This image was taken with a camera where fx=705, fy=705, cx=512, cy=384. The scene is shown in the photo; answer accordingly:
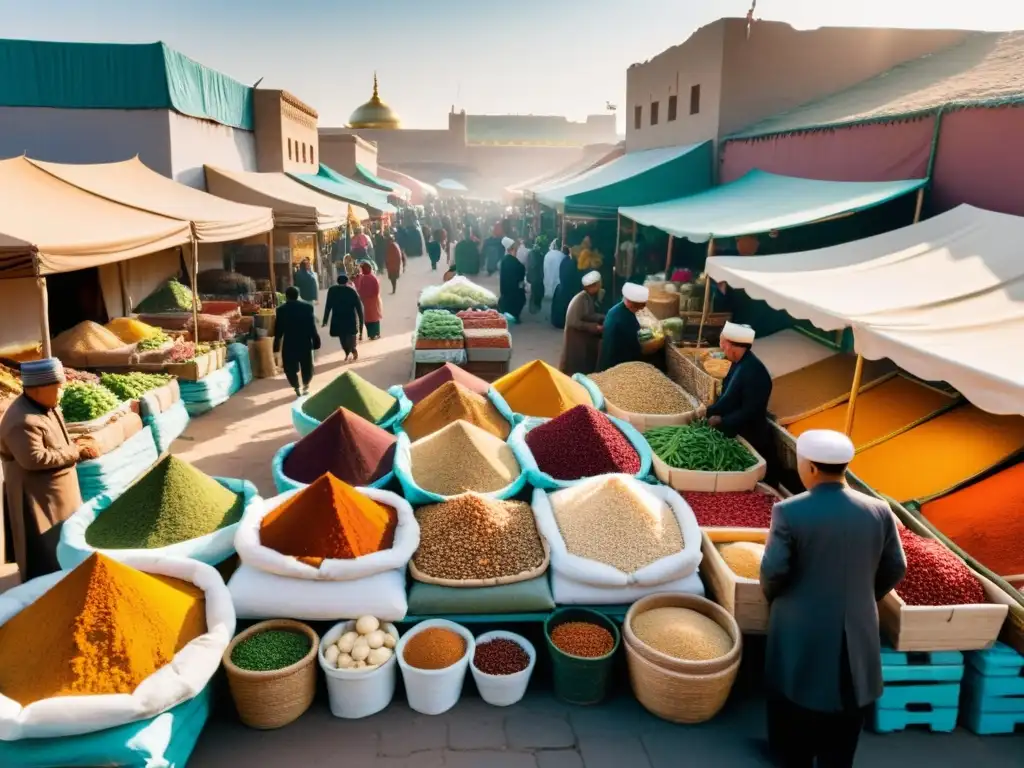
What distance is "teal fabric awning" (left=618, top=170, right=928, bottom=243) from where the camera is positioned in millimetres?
6559

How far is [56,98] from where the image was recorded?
10859 mm

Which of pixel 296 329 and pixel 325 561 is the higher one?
pixel 296 329

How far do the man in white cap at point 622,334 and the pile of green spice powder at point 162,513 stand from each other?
373 cm

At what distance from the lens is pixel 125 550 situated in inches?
134

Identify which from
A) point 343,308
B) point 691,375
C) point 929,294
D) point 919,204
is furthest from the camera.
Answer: point 343,308

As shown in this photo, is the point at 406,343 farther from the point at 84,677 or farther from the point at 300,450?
the point at 84,677

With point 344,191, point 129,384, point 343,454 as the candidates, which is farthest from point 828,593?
point 344,191

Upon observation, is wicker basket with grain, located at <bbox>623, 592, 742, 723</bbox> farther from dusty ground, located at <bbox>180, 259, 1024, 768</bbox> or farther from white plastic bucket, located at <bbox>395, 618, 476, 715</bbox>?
white plastic bucket, located at <bbox>395, 618, 476, 715</bbox>

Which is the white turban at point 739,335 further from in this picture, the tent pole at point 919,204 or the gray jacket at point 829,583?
the tent pole at point 919,204

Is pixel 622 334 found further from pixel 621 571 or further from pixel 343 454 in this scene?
pixel 621 571

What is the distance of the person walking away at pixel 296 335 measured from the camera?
764cm

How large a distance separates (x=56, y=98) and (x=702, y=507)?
11.7m

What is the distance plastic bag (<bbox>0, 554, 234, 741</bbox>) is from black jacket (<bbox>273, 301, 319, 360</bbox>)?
4.66 metres

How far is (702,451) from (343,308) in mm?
5799
